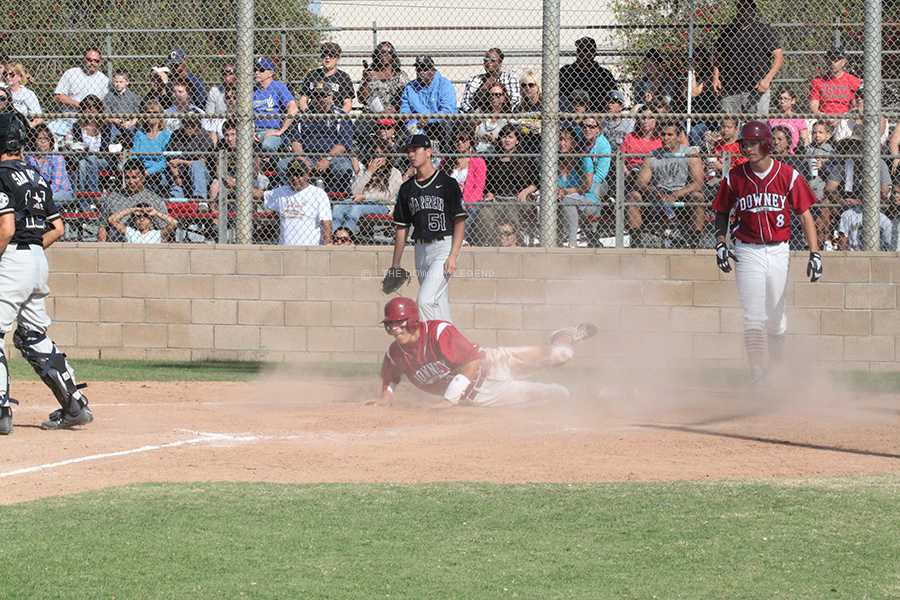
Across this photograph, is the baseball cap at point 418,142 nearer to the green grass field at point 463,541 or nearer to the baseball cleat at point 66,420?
the baseball cleat at point 66,420

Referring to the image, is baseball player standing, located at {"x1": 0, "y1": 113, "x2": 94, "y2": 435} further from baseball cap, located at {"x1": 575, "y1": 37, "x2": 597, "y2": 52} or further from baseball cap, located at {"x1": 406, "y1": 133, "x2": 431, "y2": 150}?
baseball cap, located at {"x1": 575, "y1": 37, "x2": 597, "y2": 52}

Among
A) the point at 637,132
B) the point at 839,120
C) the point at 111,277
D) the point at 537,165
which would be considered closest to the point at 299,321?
the point at 111,277

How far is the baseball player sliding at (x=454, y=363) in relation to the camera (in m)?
10.1

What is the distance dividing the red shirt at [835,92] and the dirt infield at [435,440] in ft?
11.6

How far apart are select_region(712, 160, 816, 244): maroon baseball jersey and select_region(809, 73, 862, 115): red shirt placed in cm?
301

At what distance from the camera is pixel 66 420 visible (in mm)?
9367

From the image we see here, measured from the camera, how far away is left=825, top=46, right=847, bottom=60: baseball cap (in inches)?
545

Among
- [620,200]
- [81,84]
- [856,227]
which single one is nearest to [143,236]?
[81,84]

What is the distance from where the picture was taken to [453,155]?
45.4ft

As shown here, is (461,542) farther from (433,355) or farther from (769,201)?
(769,201)

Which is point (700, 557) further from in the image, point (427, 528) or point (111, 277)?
point (111, 277)

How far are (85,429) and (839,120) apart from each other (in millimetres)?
7848

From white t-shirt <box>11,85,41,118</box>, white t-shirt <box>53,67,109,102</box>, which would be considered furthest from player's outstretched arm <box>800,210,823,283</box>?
white t-shirt <box>11,85,41,118</box>

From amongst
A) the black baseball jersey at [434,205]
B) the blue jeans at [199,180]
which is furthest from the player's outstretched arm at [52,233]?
the blue jeans at [199,180]
